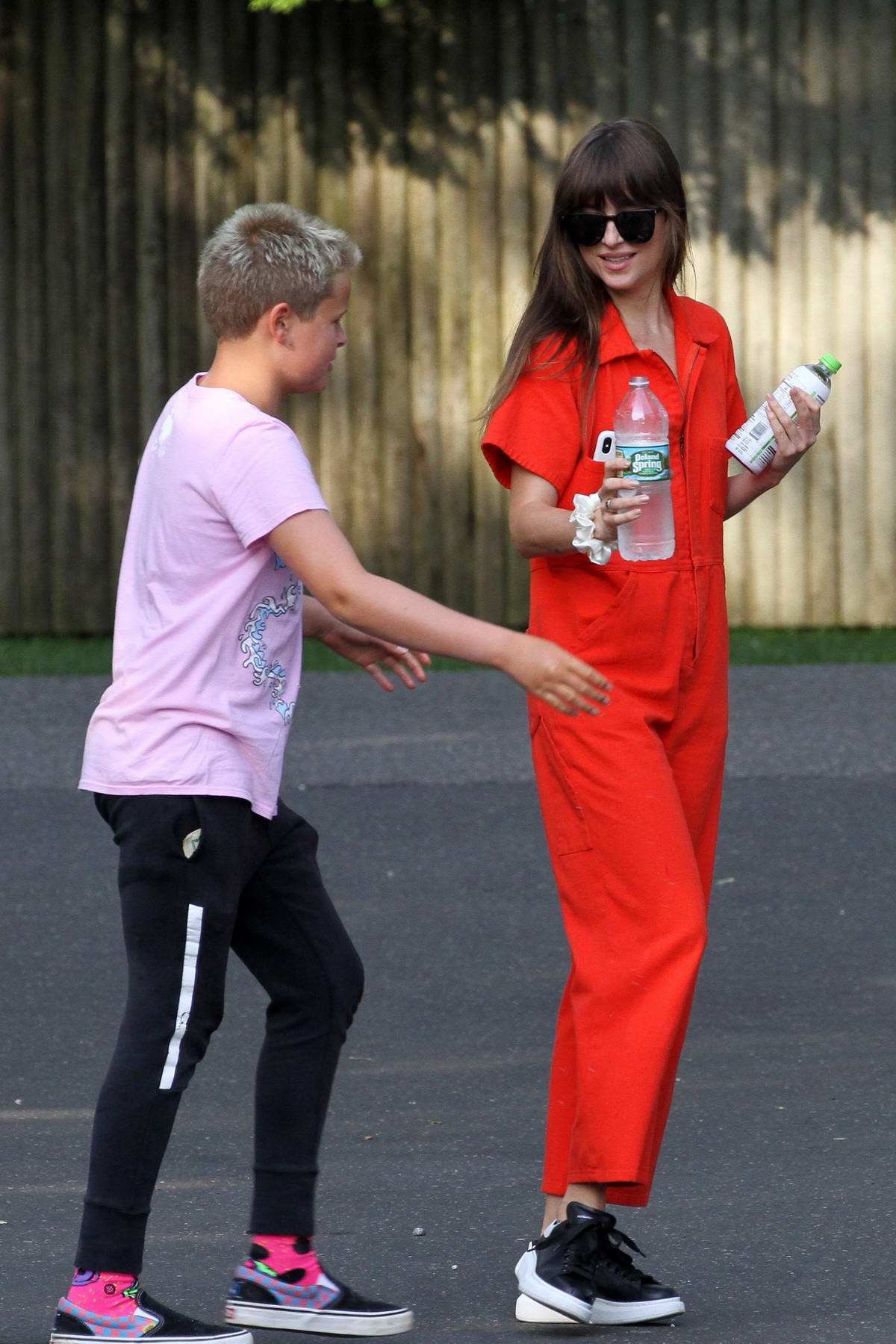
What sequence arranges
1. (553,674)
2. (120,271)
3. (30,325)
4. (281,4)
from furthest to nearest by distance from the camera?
(30,325), (120,271), (281,4), (553,674)

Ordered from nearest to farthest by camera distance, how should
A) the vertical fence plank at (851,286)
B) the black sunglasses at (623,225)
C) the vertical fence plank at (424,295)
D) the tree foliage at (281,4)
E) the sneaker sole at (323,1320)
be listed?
the sneaker sole at (323,1320), the black sunglasses at (623,225), the tree foliage at (281,4), the vertical fence plank at (851,286), the vertical fence plank at (424,295)

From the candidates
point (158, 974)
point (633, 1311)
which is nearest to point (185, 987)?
point (158, 974)

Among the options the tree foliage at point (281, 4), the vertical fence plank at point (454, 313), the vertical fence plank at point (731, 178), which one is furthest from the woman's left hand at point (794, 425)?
the vertical fence plank at point (454, 313)

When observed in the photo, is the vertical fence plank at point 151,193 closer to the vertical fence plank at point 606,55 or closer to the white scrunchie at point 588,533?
the vertical fence plank at point 606,55

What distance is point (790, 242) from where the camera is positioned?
38.6 feet

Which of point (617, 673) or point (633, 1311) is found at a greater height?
point (617, 673)

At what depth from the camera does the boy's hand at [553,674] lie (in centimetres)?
336

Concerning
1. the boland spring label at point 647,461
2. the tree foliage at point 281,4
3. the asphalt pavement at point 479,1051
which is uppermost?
the tree foliage at point 281,4

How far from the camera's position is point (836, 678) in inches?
411

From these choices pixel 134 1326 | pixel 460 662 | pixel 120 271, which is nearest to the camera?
pixel 134 1326

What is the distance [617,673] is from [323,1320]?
3.83 ft

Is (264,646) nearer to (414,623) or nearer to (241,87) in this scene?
(414,623)

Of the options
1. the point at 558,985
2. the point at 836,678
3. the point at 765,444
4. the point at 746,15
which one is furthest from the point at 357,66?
the point at 765,444

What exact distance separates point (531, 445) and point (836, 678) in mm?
6817
